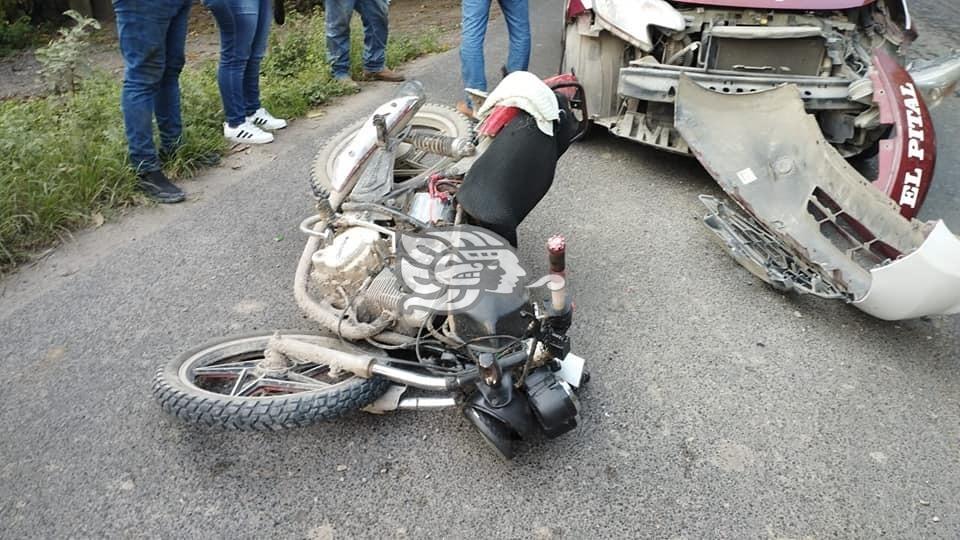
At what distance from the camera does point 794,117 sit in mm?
3535

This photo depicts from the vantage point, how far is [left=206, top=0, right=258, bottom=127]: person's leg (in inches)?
163

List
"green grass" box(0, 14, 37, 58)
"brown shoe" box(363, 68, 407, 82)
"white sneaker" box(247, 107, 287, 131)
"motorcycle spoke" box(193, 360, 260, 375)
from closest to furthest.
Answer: "motorcycle spoke" box(193, 360, 260, 375)
"white sneaker" box(247, 107, 287, 131)
"brown shoe" box(363, 68, 407, 82)
"green grass" box(0, 14, 37, 58)

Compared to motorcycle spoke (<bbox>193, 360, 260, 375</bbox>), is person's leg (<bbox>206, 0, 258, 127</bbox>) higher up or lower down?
higher up

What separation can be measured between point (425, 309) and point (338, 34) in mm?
3897

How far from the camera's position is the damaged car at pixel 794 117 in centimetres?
301

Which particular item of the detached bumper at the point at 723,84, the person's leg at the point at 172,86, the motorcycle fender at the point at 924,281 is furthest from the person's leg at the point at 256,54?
the motorcycle fender at the point at 924,281

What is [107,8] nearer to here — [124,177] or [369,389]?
[124,177]

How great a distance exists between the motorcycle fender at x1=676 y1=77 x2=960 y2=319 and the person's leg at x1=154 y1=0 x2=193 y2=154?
269 centimetres

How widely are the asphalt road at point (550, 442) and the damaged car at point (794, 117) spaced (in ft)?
0.81

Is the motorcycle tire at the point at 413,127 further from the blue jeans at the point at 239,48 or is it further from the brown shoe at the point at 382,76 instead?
the brown shoe at the point at 382,76

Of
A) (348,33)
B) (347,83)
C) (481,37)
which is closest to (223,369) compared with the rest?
(481,37)

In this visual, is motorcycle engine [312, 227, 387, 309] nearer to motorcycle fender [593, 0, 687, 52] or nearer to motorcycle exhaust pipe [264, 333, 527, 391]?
motorcycle exhaust pipe [264, 333, 527, 391]

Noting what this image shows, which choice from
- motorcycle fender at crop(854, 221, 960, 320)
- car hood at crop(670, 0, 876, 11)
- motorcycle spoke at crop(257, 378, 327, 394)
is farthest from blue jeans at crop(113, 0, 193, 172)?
motorcycle fender at crop(854, 221, 960, 320)

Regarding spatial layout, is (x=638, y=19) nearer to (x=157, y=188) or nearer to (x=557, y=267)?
A: (x=557, y=267)
